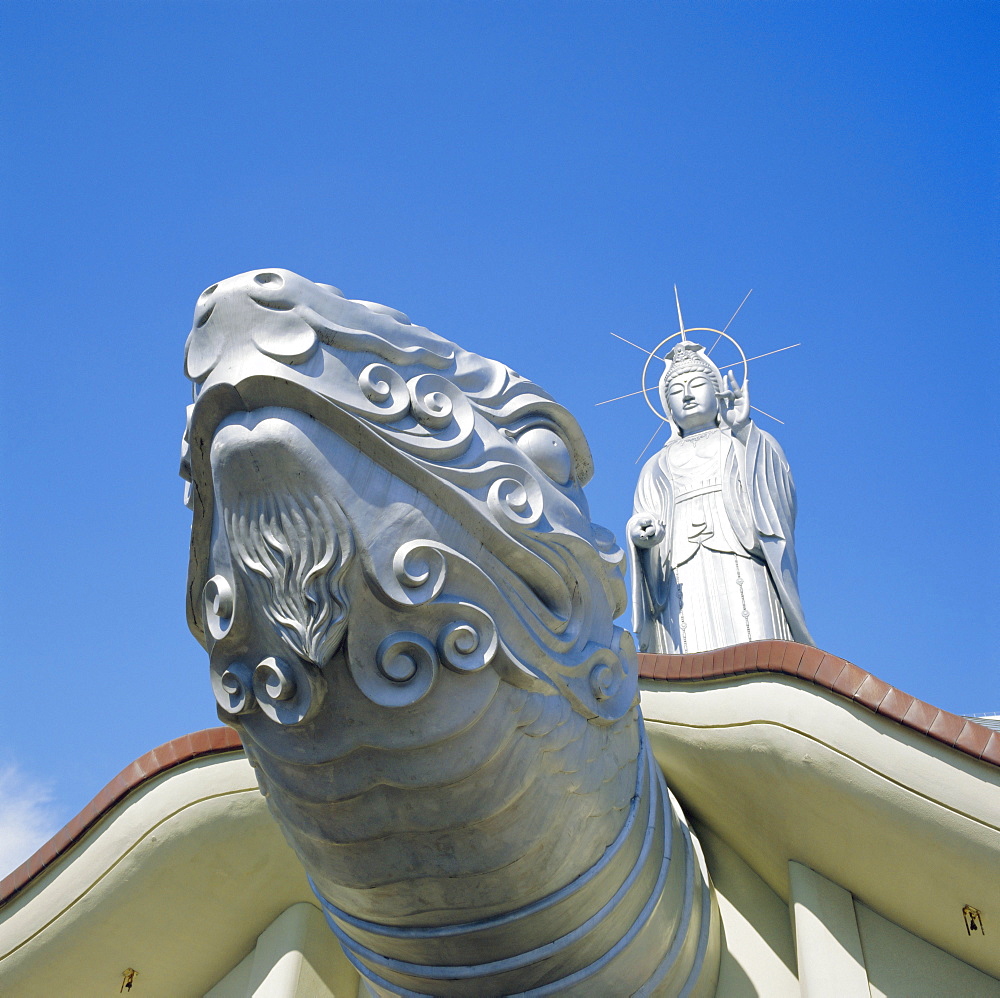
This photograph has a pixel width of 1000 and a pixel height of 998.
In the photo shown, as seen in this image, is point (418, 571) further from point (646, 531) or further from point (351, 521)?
point (646, 531)

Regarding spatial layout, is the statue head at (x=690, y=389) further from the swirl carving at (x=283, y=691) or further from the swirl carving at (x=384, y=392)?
the swirl carving at (x=283, y=691)

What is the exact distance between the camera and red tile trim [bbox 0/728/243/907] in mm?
4664

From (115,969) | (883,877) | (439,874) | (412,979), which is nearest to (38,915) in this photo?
(115,969)

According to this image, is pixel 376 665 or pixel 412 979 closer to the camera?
pixel 376 665

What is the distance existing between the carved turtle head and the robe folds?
18.6ft

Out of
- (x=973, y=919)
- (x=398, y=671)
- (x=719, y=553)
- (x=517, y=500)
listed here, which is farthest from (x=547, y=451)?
(x=719, y=553)

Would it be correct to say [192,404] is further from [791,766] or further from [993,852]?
[993,852]

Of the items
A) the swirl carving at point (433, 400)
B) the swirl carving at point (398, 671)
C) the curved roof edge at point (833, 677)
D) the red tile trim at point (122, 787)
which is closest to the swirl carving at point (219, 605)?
the swirl carving at point (398, 671)

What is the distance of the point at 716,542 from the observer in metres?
8.70

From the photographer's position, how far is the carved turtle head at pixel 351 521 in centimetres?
240

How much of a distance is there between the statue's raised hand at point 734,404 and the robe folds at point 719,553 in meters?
0.13

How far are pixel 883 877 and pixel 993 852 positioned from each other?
1.69 ft

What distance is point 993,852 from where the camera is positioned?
146 inches

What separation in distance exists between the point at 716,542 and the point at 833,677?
4701 millimetres
